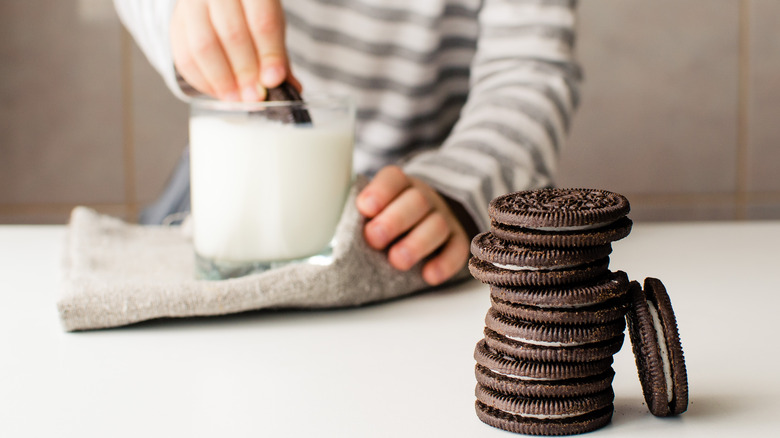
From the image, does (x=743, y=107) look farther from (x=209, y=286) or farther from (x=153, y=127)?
(x=209, y=286)

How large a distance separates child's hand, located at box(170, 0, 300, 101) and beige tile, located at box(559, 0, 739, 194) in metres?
0.83

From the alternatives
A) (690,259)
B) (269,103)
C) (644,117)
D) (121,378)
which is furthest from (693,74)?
(121,378)

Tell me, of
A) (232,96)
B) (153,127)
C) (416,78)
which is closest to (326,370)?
(232,96)

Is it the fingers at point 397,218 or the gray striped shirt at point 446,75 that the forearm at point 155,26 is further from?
the fingers at point 397,218

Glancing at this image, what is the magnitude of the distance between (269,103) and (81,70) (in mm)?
862

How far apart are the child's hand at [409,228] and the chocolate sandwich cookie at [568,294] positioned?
222mm

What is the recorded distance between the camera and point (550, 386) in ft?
1.03

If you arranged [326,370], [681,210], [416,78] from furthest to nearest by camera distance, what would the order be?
[681,210]
[416,78]
[326,370]

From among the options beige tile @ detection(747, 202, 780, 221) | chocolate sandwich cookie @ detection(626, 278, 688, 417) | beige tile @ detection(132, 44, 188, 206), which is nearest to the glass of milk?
chocolate sandwich cookie @ detection(626, 278, 688, 417)

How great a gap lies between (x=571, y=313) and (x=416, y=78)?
2.03ft

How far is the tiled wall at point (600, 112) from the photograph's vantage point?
1.23 metres

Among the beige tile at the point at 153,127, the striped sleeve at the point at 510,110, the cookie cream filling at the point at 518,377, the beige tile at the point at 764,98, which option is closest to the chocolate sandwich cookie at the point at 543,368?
the cookie cream filling at the point at 518,377

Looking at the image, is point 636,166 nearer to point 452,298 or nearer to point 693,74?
point 693,74

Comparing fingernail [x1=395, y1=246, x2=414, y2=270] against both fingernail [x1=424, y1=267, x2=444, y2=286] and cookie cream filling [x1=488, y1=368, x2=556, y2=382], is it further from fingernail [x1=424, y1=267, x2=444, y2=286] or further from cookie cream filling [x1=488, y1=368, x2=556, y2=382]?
cookie cream filling [x1=488, y1=368, x2=556, y2=382]
